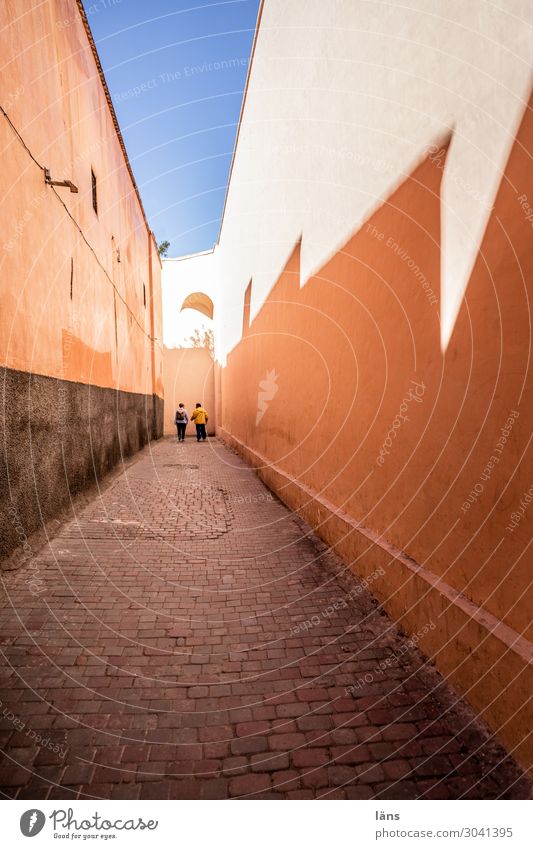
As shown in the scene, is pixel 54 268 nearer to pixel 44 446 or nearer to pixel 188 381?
pixel 44 446

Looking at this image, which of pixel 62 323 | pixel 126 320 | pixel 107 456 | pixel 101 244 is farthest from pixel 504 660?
pixel 126 320

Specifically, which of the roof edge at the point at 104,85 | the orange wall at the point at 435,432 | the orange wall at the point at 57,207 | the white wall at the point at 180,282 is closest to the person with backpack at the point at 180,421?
the white wall at the point at 180,282

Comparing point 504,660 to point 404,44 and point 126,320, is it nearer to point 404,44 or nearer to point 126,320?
point 404,44

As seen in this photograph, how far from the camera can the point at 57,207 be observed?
586 cm

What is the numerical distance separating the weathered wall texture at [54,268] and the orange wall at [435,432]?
11.7 feet

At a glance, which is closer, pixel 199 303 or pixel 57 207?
pixel 57 207

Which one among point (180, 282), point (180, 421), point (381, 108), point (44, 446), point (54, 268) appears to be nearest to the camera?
point (381, 108)

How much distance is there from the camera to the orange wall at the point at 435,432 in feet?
7.36

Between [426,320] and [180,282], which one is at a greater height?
[180,282]

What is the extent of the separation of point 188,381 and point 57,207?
59.8ft

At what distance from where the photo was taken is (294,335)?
23.2ft

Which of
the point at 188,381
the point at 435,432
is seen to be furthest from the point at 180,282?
the point at 435,432

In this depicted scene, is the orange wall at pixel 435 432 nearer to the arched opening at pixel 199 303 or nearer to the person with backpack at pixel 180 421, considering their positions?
the person with backpack at pixel 180 421

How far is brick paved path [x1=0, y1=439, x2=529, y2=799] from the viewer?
79.2 inches
